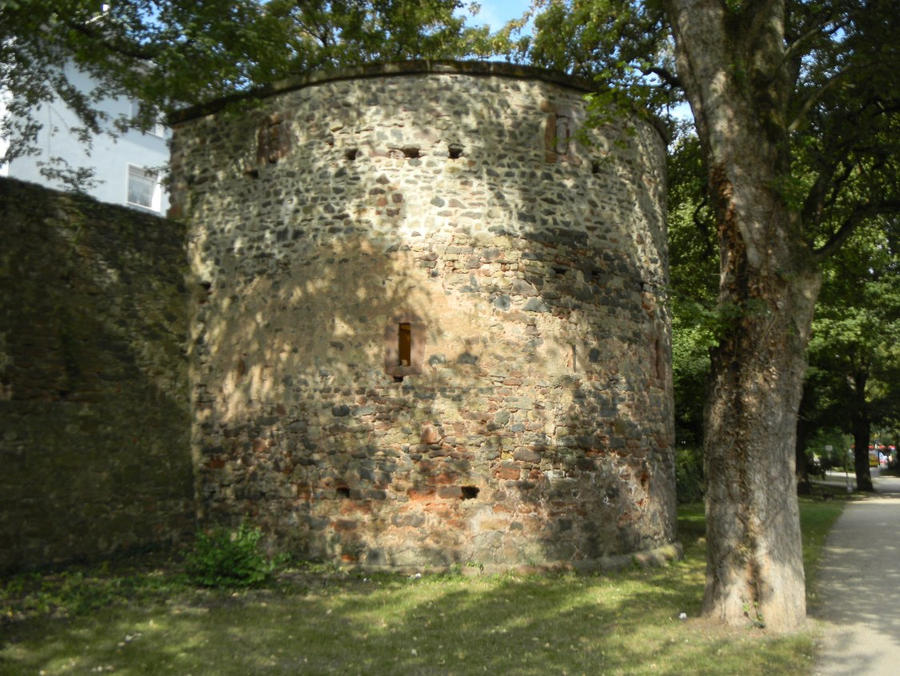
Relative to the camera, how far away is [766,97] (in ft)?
27.2

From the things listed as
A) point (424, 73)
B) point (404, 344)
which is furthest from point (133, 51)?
point (404, 344)

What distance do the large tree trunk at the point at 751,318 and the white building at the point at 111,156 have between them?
18270 millimetres

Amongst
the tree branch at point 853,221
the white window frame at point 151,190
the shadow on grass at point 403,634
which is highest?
the white window frame at point 151,190

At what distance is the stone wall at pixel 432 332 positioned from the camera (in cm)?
998

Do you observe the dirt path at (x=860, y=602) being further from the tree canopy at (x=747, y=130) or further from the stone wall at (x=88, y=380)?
the stone wall at (x=88, y=380)

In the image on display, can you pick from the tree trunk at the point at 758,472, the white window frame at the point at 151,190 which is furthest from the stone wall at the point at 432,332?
the white window frame at the point at 151,190

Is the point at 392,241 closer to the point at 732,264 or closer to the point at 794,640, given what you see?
the point at 732,264

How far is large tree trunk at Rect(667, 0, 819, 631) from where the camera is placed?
744cm

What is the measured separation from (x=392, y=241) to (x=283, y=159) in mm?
2146

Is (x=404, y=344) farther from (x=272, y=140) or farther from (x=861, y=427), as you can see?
(x=861, y=427)

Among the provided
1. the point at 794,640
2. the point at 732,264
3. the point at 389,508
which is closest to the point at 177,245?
the point at 389,508

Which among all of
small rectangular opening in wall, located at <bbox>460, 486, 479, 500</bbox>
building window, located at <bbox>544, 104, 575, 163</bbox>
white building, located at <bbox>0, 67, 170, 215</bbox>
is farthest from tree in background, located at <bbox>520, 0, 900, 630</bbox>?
white building, located at <bbox>0, 67, 170, 215</bbox>

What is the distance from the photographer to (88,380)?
34.4ft

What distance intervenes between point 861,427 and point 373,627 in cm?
2845
